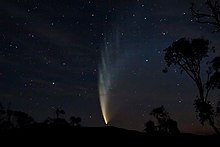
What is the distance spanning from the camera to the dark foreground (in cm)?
1238

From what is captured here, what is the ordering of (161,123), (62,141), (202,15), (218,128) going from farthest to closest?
(161,123)
(218,128)
(202,15)
(62,141)

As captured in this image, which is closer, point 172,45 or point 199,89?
point 199,89

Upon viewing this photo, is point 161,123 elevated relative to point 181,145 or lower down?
elevated

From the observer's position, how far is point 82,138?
13.1 m

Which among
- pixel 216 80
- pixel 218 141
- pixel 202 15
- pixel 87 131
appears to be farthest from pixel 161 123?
pixel 87 131

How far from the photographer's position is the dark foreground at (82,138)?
12.4 meters

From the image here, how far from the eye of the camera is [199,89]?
106ft

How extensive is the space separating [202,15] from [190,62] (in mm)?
11434

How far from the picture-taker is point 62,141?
12.5 m

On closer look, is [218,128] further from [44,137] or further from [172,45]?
[44,137]

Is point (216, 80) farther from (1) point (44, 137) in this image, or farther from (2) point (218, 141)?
(1) point (44, 137)

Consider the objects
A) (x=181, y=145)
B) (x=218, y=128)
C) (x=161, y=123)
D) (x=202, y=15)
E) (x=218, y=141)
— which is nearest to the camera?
(x=181, y=145)

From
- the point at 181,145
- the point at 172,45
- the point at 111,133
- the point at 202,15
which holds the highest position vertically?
the point at 172,45

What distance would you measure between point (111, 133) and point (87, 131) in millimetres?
1203
